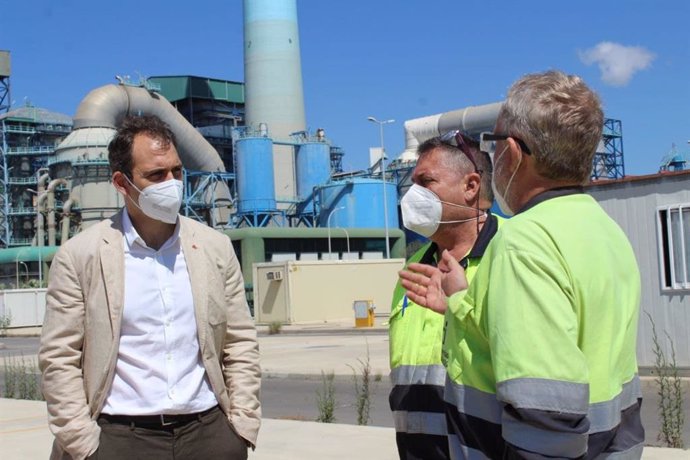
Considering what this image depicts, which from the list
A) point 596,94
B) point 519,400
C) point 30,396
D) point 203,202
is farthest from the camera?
point 203,202

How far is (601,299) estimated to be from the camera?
2.07 meters

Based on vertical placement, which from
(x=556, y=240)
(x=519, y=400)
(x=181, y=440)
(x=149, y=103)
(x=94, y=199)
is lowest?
(x=181, y=440)

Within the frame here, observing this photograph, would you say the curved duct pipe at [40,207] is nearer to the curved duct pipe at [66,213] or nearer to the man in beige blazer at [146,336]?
the curved duct pipe at [66,213]

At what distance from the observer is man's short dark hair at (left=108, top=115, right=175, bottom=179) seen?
12.5 feet

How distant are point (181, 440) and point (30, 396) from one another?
11.1 meters

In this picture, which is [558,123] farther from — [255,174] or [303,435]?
[255,174]

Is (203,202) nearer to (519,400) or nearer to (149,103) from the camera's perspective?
(149,103)

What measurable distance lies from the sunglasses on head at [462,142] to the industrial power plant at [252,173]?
48.6 m

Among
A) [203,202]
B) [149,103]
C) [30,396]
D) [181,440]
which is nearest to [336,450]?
[181,440]

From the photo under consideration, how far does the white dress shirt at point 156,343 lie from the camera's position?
139 inches

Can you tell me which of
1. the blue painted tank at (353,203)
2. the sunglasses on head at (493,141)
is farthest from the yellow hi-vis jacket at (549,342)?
the blue painted tank at (353,203)

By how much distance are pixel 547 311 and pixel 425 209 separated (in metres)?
1.73

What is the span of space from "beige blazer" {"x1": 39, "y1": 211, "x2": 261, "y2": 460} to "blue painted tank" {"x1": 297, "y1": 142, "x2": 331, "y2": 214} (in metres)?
61.0

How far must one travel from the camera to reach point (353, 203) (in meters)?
62.3
